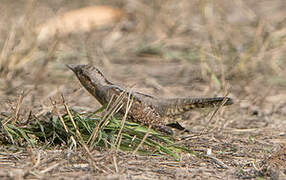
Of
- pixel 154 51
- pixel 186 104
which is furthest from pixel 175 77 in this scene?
pixel 186 104

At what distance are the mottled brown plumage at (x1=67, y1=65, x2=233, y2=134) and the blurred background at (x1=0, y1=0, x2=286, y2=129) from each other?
214 mm

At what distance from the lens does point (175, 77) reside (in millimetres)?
6016

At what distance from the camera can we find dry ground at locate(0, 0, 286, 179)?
2.85m

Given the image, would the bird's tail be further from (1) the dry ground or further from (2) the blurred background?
(2) the blurred background

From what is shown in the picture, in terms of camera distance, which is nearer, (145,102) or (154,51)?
(145,102)

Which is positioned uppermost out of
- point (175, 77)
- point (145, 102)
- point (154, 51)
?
point (154, 51)

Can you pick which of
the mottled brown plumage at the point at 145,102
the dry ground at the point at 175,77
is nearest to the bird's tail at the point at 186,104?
the mottled brown plumage at the point at 145,102

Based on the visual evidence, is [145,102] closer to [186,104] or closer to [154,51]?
[186,104]

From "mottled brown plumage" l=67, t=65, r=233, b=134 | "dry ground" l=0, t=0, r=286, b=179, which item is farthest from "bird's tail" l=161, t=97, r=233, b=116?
"dry ground" l=0, t=0, r=286, b=179

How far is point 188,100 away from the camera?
3.39m

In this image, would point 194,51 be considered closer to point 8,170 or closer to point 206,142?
point 206,142

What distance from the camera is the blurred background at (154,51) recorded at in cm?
488

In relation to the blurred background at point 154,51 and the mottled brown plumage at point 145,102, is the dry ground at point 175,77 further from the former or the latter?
the mottled brown plumage at point 145,102

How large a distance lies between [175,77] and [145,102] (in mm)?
2641
